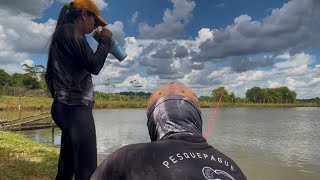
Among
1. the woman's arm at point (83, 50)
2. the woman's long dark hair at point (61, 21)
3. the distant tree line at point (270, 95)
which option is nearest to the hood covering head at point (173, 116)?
Answer: the woman's arm at point (83, 50)

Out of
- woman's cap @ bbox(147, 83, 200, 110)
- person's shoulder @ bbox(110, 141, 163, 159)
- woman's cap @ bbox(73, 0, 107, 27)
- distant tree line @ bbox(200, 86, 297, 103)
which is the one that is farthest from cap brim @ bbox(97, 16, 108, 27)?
distant tree line @ bbox(200, 86, 297, 103)

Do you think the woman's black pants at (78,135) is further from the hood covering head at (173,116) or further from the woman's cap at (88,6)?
the hood covering head at (173,116)

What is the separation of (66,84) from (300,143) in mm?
22535

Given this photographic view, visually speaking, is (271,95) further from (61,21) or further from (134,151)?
(134,151)

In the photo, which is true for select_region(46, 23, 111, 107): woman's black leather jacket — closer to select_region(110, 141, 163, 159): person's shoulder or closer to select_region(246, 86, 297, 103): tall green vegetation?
select_region(110, 141, 163, 159): person's shoulder

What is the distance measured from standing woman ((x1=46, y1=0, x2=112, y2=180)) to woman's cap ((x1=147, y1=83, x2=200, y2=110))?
4.51 ft

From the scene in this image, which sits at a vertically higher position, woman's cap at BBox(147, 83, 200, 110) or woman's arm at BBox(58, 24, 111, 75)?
woman's arm at BBox(58, 24, 111, 75)

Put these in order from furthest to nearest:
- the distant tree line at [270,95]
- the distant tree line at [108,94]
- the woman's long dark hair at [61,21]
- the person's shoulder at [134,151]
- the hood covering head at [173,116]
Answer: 1. the distant tree line at [270,95]
2. the distant tree line at [108,94]
3. the woman's long dark hair at [61,21]
4. the hood covering head at [173,116]
5. the person's shoulder at [134,151]

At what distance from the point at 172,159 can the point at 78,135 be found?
1798 mm

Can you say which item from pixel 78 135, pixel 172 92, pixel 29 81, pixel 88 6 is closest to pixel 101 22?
pixel 88 6

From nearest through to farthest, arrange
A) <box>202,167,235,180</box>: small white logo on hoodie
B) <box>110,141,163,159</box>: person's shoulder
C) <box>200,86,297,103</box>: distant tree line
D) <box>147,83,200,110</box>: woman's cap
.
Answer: <box>202,167,235,180</box>: small white logo on hoodie
<box>110,141,163,159</box>: person's shoulder
<box>147,83,200,110</box>: woman's cap
<box>200,86,297,103</box>: distant tree line

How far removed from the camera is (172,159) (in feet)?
4.52

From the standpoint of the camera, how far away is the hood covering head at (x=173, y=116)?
153 centimetres

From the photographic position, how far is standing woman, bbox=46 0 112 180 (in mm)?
3051
